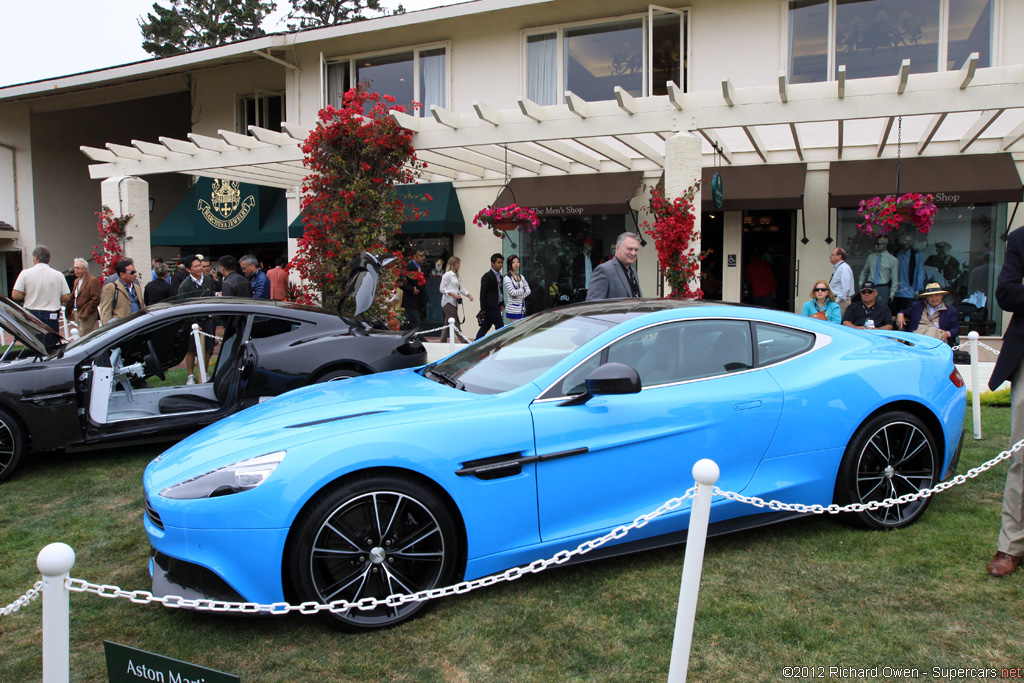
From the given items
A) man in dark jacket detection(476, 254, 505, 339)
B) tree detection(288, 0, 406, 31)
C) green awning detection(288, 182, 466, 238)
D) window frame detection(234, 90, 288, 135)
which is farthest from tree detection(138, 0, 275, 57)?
man in dark jacket detection(476, 254, 505, 339)

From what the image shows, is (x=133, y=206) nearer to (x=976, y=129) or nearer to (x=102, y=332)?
(x=102, y=332)

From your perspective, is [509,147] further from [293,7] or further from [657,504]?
[293,7]

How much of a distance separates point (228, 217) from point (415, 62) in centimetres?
625

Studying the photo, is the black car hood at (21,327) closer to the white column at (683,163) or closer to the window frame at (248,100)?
the white column at (683,163)

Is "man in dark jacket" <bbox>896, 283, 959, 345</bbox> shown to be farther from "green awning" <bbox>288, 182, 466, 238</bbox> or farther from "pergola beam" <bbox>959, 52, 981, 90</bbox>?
"green awning" <bbox>288, 182, 466, 238</bbox>

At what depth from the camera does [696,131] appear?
9.64m

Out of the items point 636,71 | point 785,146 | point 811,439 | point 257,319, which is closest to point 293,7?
point 636,71

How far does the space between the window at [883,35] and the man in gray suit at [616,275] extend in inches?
299

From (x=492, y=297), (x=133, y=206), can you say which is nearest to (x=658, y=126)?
(x=492, y=297)

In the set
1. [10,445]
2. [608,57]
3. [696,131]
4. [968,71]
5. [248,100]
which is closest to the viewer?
[10,445]

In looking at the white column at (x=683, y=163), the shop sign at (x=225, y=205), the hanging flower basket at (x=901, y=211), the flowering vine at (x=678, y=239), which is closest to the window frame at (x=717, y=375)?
the flowering vine at (x=678, y=239)

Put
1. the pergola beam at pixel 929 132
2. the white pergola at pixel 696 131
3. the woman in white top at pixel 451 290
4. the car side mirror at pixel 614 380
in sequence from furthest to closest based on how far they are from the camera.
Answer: the woman in white top at pixel 451 290 → the pergola beam at pixel 929 132 → the white pergola at pixel 696 131 → the car side mirror at pixel 614 380

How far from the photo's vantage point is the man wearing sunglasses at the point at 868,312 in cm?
932

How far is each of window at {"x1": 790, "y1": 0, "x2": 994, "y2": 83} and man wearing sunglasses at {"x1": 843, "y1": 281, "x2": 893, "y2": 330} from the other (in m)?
4.88
